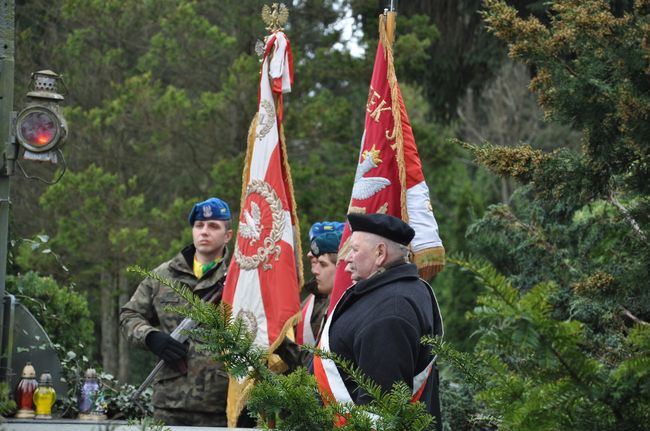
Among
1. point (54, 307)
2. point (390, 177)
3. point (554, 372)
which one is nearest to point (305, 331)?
point (390, 177)

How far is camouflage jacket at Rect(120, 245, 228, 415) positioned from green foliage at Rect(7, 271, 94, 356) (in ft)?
5.54

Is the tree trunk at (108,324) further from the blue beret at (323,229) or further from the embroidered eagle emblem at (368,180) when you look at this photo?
the embroidered eagle emblem at (368,180)

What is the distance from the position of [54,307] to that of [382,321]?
5751 millimetres

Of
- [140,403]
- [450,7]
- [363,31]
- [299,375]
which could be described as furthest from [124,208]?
[299,375]

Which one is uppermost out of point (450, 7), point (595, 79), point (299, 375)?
point (450, 7)

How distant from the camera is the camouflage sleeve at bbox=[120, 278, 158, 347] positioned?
21.3 feet

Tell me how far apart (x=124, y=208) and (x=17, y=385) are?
10.2m

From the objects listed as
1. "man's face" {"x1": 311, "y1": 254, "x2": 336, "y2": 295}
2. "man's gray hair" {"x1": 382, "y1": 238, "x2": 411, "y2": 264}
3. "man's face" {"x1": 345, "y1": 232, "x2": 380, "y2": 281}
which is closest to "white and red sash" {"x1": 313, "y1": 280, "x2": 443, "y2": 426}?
"man's face" {"x1": 345, "y1": 232, "x2": 380, "y2": 281}

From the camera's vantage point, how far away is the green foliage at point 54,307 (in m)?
8.68

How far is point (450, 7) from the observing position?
42.9 feet

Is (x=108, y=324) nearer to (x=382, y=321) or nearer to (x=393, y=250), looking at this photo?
(x=393, y=250)

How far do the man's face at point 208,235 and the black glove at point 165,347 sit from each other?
0.58 metres

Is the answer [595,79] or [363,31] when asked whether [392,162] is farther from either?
[363,31]

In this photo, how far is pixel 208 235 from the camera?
662 centimetres
